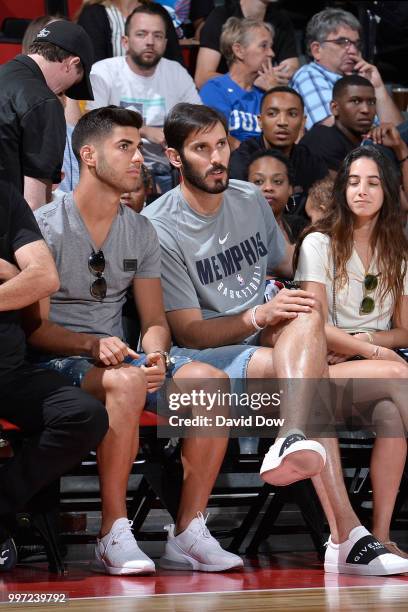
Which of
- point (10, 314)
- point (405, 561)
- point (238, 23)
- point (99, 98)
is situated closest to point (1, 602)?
point (10, 314)

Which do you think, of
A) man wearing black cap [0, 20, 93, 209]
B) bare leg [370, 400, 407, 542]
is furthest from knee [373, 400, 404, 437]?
man wearing black cap [0, 20, 93, 209]

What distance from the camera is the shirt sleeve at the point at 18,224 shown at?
3697 millimetres

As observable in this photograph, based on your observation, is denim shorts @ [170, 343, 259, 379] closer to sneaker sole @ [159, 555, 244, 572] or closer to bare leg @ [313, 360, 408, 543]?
bare leg @ [313, 360, 408, 543]

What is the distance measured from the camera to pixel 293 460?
347 cm

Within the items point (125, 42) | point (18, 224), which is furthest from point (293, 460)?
point (125, 42)

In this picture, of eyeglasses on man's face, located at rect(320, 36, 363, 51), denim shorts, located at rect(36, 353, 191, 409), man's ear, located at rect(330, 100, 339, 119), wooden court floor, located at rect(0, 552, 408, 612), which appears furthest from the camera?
eyeglasses on man's face, located at rect(320, 36, 363, 51)

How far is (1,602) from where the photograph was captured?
3.16 metres

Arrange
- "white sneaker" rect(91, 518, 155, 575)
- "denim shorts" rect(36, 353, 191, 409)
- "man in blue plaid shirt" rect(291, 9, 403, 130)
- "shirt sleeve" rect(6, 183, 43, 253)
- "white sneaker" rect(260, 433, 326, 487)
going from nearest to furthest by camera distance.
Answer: "white sneaker" rect(260, 433, 326, 487) → "white sneaker" rect(91, 518, 155, 575) → "shirt sleeve" rect(6, 183, 43, 253) → "denim shorts" rect(36, 353, 191, 409) → "man in blue plaid shirt" rect(291, 9, 403, 130)

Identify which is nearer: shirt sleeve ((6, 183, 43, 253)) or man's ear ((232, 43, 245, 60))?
shirt sleeve ((6, 183, 43, 253))

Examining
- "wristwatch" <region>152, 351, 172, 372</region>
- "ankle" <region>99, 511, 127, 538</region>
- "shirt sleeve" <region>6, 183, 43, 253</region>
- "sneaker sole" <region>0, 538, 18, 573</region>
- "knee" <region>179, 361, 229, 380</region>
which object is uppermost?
"shirt sleeve" <region>6, 183, 43, 253</region>

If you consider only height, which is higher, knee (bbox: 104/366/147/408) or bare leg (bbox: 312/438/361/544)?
knee (bbox: 104/366/147/408)

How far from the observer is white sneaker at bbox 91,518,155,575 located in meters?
3.59

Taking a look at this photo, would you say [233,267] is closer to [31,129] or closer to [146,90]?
[31,129]

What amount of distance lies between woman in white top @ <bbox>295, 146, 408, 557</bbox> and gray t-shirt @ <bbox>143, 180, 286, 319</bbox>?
0.19 meters
